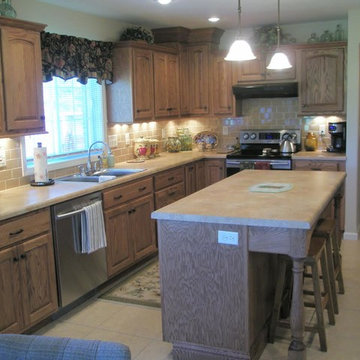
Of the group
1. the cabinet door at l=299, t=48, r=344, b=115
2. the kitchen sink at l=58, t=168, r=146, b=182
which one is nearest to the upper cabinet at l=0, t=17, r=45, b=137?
the kitchen sink at l=58, t=168, r=146, b=182

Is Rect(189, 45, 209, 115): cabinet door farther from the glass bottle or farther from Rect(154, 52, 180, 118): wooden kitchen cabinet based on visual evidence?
the glass bottle

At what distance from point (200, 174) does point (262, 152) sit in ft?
2.79

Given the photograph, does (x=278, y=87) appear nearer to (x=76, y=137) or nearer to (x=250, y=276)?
(x=76, y=137)

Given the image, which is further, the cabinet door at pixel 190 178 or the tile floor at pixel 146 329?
the cabinet door at pixel 190 178

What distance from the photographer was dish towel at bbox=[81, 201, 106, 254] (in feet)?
13.3

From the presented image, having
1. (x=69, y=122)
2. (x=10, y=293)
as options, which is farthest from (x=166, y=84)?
(x=10, y=293)

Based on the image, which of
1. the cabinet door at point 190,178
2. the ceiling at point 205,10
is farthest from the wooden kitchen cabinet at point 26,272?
the cabinet door at point 190,178

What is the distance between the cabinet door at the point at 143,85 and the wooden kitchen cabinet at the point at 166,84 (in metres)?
0.12

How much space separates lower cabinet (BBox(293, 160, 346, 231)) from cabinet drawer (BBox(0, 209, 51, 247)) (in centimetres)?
328

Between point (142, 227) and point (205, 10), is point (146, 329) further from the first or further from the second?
point (205, 10)

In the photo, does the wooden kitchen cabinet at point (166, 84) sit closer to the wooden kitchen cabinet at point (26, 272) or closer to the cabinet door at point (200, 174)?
the cabinet door at point (200, 174)

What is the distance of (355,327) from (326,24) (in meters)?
3.93

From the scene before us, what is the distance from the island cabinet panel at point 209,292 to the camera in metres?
2.98

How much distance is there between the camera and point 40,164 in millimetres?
4270
